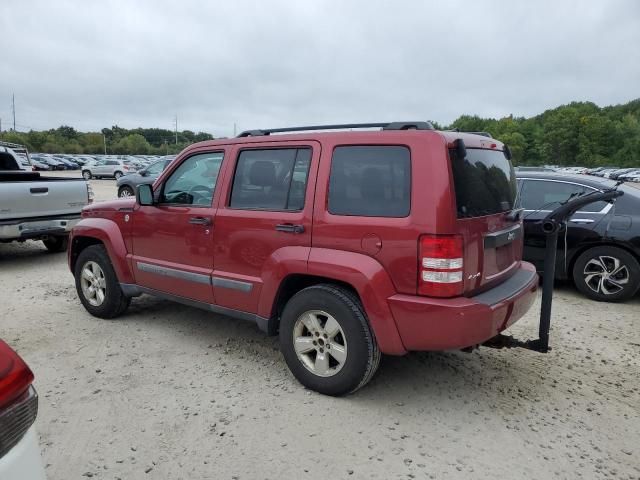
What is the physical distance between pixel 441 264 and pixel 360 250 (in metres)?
0.53

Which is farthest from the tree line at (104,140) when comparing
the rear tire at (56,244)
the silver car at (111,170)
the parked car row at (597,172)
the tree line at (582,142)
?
the rear tire at (56,244)

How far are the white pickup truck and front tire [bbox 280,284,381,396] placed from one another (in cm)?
555

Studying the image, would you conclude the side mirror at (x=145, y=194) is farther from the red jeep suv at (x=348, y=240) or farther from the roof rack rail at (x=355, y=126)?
the roof rack rail at (x=355, y=126)

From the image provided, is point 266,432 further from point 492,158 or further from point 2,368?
point 492,158

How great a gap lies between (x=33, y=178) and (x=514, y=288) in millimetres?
7787

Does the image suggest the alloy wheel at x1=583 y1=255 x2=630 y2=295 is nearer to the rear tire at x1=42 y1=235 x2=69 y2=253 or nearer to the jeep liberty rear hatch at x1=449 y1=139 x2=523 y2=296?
the jeep liberty rear hatch at x1=449 y1=139 x2=523 y2=296

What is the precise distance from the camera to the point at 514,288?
11.2ft

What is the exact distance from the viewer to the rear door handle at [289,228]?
3.40 meters

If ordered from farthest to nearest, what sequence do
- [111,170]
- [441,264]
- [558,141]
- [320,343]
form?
[558,141] → [111,170] → [320,343] → [441,264]

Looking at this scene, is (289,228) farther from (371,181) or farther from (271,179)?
(371,181)

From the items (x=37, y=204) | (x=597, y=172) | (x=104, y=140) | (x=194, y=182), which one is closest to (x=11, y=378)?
(x=194, y=182)

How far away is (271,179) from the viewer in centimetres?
371

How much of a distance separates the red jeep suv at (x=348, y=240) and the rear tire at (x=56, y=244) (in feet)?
17.3

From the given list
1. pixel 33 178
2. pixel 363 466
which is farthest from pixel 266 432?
pixel 33 178
